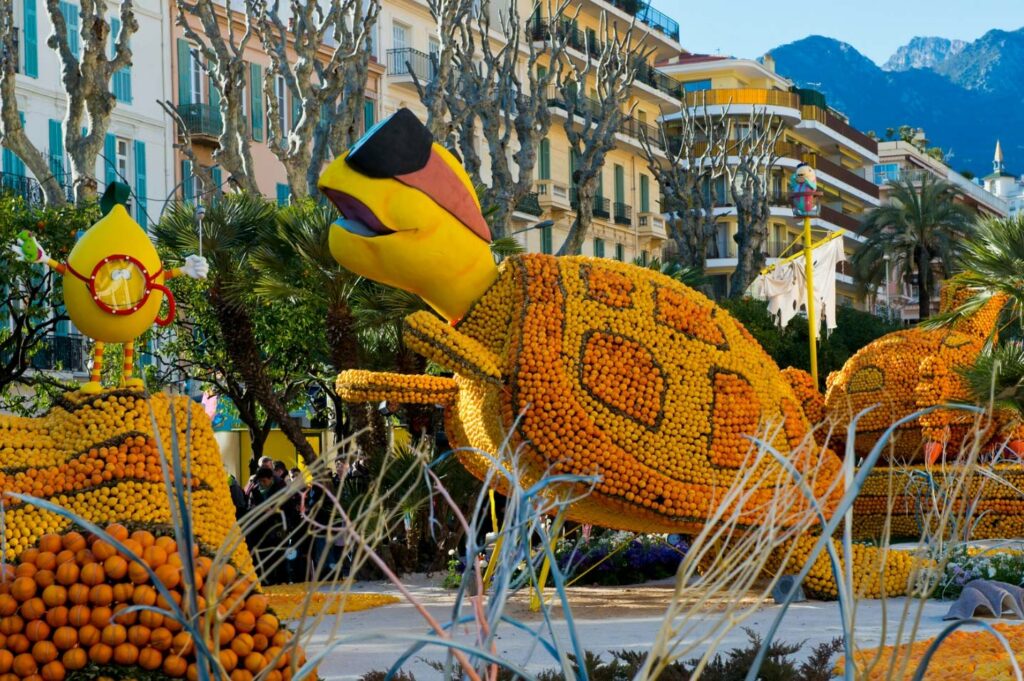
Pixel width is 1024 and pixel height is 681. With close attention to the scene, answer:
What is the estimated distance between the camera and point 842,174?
61.1m

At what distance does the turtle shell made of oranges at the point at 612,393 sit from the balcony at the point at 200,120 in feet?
66.5

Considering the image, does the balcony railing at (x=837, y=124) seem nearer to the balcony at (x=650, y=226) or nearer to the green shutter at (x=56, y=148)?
the balcony at (x=650, y=226)

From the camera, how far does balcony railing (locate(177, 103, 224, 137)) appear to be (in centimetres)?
2916

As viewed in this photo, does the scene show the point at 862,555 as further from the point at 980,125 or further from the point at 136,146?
the point at 980,125

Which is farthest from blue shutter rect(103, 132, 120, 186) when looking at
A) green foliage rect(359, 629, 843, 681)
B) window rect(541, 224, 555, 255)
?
green foliage rect(359, 629, 843, 681)

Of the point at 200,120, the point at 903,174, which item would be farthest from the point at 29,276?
the point at 903,174

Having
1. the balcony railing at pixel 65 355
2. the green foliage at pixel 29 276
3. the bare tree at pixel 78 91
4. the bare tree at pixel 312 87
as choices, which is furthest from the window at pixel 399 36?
the bare tree at pixel 78 91

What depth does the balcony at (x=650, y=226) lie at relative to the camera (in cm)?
4641

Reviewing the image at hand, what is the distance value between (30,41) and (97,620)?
917 inches

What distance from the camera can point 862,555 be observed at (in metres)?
10.9

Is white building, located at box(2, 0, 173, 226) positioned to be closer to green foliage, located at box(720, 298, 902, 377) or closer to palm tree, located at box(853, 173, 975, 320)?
green foliage, located at box(720, 298, 902, 377)

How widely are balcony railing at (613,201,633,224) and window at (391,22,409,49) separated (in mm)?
9975

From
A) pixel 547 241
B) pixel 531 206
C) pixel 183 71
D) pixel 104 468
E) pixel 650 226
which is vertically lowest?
pixel 104 468

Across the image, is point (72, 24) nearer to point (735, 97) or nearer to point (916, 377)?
point (916, 377)
